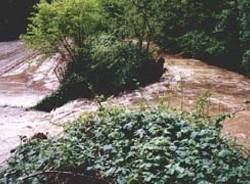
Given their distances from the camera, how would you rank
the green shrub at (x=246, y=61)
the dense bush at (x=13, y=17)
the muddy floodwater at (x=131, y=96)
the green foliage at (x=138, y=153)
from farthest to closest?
the dense bush at (x=13, y=17) → the green shrub at (x=246, y=61) → the muddy floodwater at (x=131, y=96) → the green foliage at (x=138, y=153)

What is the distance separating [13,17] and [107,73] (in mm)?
10288

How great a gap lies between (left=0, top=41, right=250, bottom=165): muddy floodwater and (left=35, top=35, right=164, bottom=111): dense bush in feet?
1.15

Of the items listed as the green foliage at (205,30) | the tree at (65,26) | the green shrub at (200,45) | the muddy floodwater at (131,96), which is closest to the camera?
the muddy floodwater at (131,96)

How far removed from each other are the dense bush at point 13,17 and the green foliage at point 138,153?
13.9 metres

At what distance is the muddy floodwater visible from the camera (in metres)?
8.45

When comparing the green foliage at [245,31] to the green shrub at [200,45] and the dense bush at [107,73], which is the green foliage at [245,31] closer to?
the green shrub at [200,45]

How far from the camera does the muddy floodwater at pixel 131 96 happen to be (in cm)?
845

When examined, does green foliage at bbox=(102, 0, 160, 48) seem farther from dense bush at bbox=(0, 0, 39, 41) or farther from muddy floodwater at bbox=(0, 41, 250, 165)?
dense bush at bbox=(0, 0, 39, 41)

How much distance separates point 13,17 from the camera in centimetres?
2020

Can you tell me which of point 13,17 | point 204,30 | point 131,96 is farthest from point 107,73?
point 13,17

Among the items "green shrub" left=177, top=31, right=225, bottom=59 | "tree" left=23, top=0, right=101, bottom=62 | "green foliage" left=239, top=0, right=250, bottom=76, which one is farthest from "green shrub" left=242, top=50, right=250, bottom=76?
"tree" left=23, top=0, right=101, bottom=62

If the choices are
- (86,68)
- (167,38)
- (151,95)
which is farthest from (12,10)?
(151,95)

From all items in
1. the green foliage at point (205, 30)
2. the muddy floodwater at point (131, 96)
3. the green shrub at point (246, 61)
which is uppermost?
the green foliage at point (205, 30)

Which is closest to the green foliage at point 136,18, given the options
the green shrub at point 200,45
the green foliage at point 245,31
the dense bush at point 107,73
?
the dense bush at point 107,73
